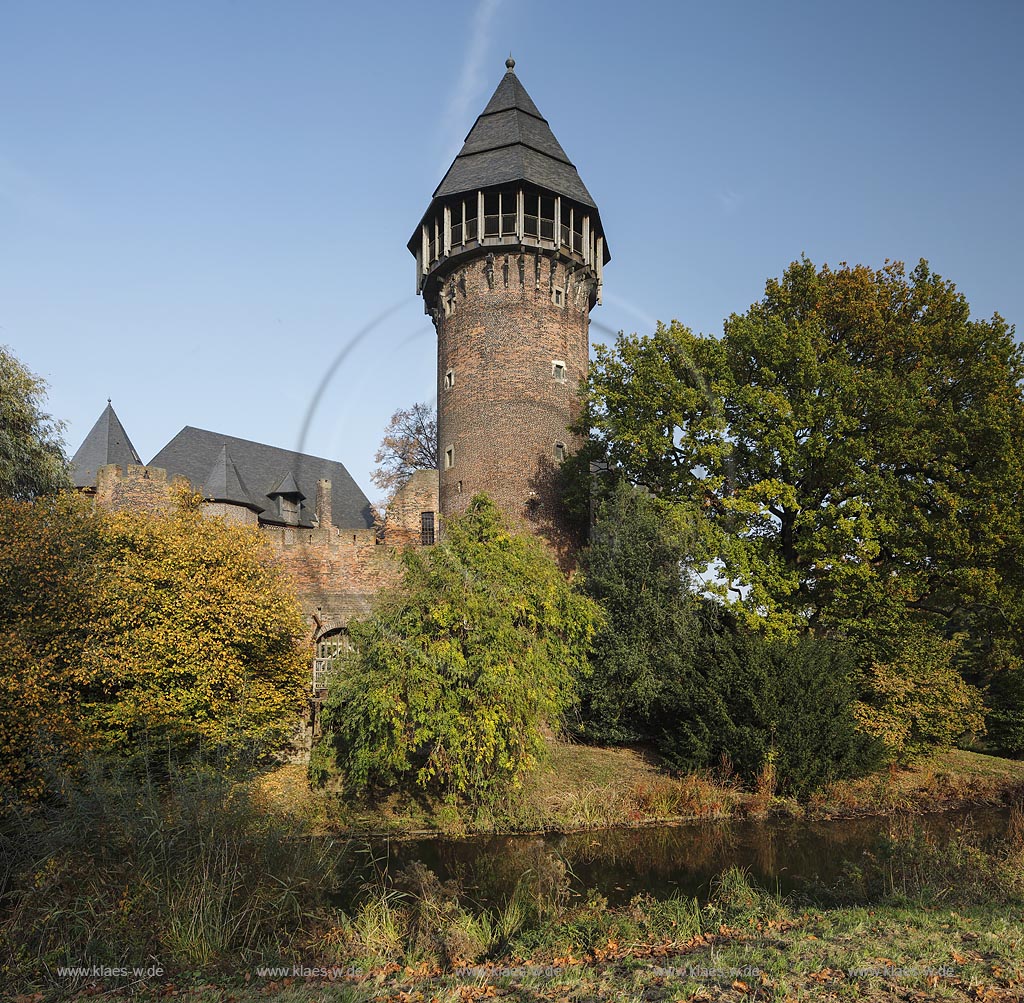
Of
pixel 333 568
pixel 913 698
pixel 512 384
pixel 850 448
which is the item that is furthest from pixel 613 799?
pixel 512 384

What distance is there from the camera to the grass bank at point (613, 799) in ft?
49.2

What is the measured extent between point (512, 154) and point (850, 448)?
16166 mm

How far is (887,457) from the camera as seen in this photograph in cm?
1952

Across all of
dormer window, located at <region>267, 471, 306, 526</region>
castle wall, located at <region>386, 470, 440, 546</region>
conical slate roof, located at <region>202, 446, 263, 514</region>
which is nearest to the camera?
castle wall, located at <region>386, 470, 440, 546</region>

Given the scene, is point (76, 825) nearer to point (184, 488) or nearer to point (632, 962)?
point (632, 962)

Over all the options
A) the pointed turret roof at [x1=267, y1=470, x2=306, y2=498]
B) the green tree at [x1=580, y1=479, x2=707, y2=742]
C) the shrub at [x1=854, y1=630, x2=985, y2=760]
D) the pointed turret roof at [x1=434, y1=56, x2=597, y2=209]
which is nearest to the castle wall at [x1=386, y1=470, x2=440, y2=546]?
the pointed turret roof at [x1=267, y1=470, x2=306, y2=498]

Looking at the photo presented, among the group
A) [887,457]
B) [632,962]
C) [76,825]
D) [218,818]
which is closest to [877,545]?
[887,457]

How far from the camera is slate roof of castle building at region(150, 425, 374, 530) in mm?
32156

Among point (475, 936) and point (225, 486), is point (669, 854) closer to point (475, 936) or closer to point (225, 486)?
point (475, 936)

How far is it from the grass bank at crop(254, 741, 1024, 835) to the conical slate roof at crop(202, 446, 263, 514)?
52.9ft

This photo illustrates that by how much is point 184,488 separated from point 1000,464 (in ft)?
78.6

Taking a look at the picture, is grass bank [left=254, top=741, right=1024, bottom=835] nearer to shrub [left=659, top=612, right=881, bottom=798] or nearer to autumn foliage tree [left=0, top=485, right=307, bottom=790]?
shrub [left=659, top=612, right=881, bottom=798]

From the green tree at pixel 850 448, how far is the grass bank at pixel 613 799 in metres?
3.85

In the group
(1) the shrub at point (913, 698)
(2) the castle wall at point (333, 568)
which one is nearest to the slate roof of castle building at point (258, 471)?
(2) the castle wall at point (333, 568)
